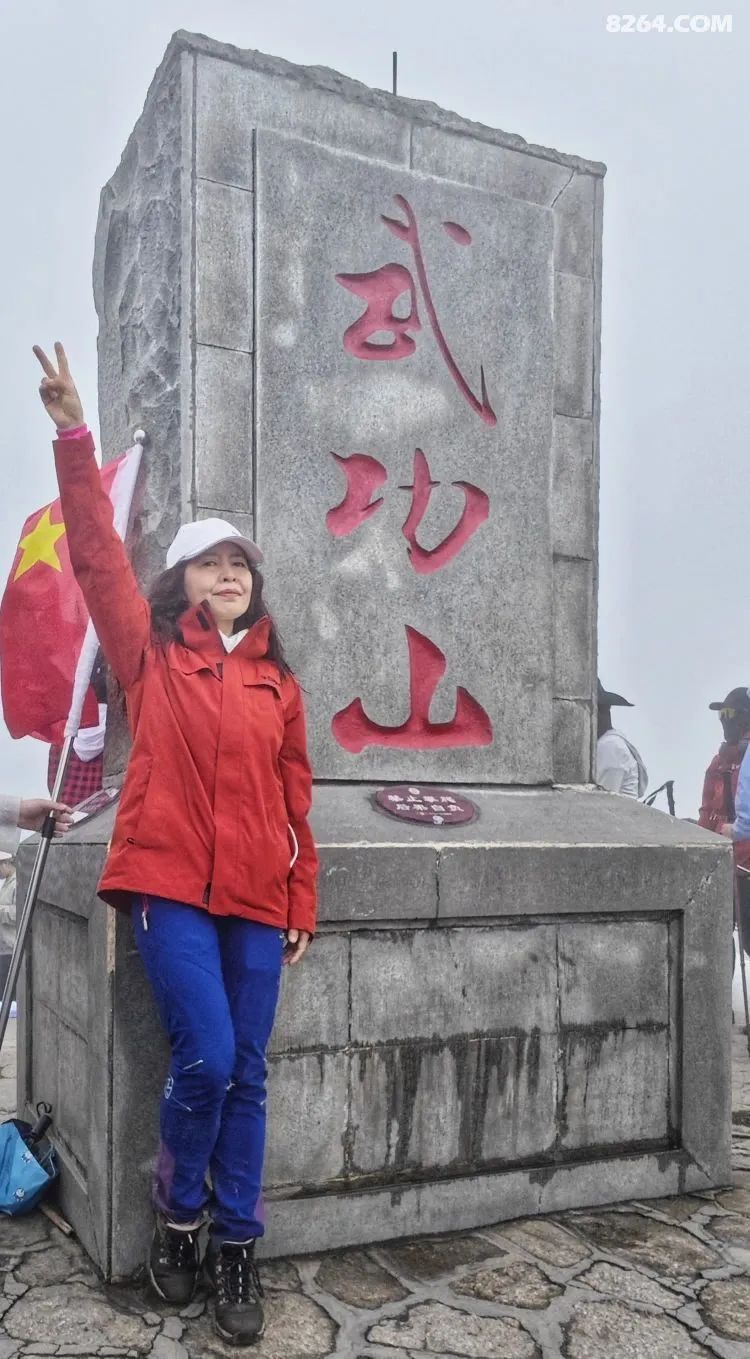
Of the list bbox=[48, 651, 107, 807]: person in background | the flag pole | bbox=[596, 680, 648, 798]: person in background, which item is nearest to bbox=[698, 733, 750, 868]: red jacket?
bbox=[596, 680, 648, 798]: person in background

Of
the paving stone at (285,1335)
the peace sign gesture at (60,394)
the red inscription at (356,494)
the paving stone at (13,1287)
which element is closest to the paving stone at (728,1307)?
the paving stone at (285,1335)

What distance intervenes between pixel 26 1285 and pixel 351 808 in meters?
1.84

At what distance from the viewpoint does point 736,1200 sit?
4.39m

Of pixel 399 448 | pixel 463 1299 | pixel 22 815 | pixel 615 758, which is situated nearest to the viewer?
pixel 463 1299

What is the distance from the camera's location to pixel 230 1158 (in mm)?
3279

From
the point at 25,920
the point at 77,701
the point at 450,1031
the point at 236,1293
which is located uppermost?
the point at 77,701

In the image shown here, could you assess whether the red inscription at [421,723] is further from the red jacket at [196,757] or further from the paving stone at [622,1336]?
the paving stone at [622,1336]

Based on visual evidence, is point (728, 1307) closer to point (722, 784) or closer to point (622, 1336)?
point (622, 1336)

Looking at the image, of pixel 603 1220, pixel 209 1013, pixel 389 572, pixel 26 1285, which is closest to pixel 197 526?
pixel 389 572

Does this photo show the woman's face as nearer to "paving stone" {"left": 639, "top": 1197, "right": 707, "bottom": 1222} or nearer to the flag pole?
the flag pole

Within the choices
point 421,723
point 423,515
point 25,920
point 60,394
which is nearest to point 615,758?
point 421,723

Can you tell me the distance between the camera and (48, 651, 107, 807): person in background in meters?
4.91

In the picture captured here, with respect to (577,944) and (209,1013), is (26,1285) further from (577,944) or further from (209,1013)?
(577,944)

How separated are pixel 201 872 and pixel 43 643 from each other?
1.92 m
